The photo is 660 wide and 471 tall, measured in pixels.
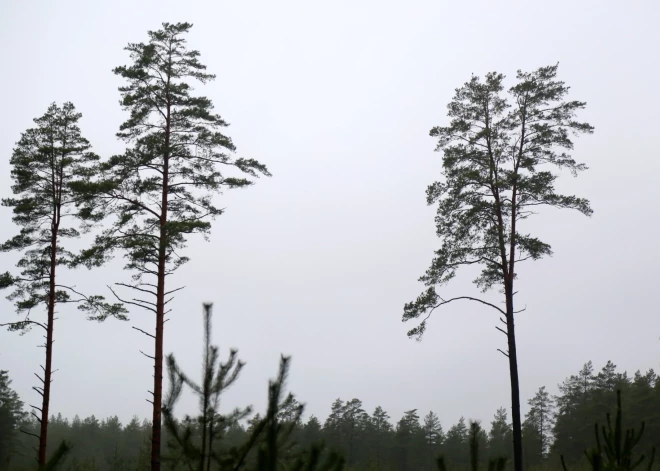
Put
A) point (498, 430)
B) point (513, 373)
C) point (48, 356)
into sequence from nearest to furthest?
1. point (513, 373)
2. point (48, 356)
3. point (498, 430)

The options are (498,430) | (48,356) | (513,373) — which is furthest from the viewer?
(498,430)

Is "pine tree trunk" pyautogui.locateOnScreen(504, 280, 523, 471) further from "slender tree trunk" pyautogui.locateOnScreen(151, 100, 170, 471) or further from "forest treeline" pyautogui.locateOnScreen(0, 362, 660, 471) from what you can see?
"forest treeline" pyautogui.locateOnScreen(0, 362, 660, 471)

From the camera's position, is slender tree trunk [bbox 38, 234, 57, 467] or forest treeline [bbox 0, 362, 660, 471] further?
forest treeline [bbox 0, 362, 660, 471]

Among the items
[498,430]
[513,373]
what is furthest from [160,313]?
[498,430]

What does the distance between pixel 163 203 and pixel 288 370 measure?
14.9 m

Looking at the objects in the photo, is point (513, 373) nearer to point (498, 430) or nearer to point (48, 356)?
point (48, 356)

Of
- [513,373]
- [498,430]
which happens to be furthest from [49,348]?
[498,430]

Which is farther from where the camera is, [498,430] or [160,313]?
[498,430]

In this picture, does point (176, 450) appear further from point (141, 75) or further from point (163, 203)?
point (141, 75)

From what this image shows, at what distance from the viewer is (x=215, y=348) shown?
160 inches

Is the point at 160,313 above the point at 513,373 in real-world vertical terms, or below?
above

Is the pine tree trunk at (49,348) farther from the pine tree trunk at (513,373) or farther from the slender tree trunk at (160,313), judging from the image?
the pine tree trunk at (513,373)

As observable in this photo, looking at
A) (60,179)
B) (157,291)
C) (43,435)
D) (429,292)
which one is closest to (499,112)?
→ (429,292)

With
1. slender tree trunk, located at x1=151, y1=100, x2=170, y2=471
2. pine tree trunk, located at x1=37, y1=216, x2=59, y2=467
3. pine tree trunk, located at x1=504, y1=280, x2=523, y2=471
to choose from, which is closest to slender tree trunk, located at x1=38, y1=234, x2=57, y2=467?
pine tree trunk, located at x1=37, y1=216, x2=59, y2=467
